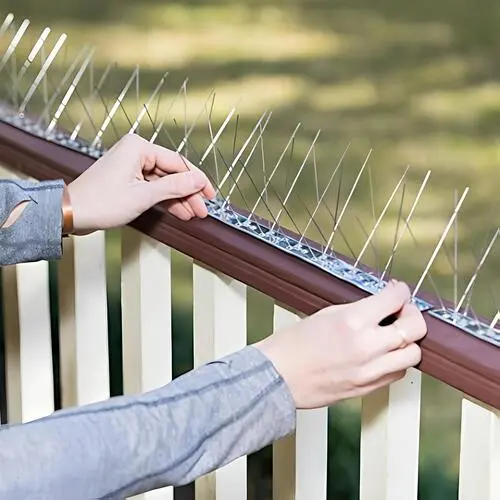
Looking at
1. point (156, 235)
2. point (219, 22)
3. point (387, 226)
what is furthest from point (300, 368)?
point (219, 22)

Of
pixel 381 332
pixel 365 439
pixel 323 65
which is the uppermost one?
pixel 323 65

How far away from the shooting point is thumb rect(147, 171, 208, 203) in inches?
34.9

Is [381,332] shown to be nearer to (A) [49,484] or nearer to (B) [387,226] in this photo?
(A) [49,484]

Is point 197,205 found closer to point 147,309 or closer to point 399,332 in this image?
point 147,309

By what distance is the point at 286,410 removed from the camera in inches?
25.5

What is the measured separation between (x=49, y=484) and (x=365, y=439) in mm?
257

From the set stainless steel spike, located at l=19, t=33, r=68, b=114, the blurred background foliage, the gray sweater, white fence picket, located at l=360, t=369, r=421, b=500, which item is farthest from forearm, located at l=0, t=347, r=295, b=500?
the blurred background foliage

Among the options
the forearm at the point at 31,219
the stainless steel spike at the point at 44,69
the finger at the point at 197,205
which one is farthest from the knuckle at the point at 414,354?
the stainless steel spike at the point at 44,69

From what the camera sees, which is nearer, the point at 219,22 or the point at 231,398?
the point at 231,398

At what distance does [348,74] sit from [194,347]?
127 cm

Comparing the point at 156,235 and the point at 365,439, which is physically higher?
the point at 156,235

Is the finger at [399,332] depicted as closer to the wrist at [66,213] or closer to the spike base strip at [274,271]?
the spike base strip at [274,271]

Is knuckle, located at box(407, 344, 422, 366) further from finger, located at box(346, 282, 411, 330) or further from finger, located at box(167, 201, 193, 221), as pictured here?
finger, located at box(167, 201, 193, 221)

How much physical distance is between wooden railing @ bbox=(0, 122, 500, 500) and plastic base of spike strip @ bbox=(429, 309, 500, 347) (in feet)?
0.11
